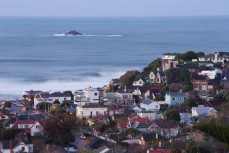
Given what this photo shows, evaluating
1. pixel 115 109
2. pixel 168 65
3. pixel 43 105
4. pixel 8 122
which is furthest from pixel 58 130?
pixel 168 65

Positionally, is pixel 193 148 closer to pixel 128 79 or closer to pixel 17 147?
pixel 17 147

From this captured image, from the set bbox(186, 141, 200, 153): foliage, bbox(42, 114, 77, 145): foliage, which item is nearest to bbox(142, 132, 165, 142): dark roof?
bbox(42, 114, 77, 145): foliage

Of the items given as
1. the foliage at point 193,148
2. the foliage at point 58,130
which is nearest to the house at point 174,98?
the foliage at point 58,130

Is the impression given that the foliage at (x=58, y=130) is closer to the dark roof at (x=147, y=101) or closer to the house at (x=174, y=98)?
the dark roof at (x=147, y=101)

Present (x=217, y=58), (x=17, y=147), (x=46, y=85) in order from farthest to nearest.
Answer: (x=217, y=58) < (x=46, y=85) < (x=17, y=147)

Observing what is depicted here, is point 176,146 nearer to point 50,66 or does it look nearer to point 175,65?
point 175,65

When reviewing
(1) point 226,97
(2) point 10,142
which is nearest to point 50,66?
(1) point 226,97

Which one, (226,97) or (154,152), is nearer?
(154,152)
